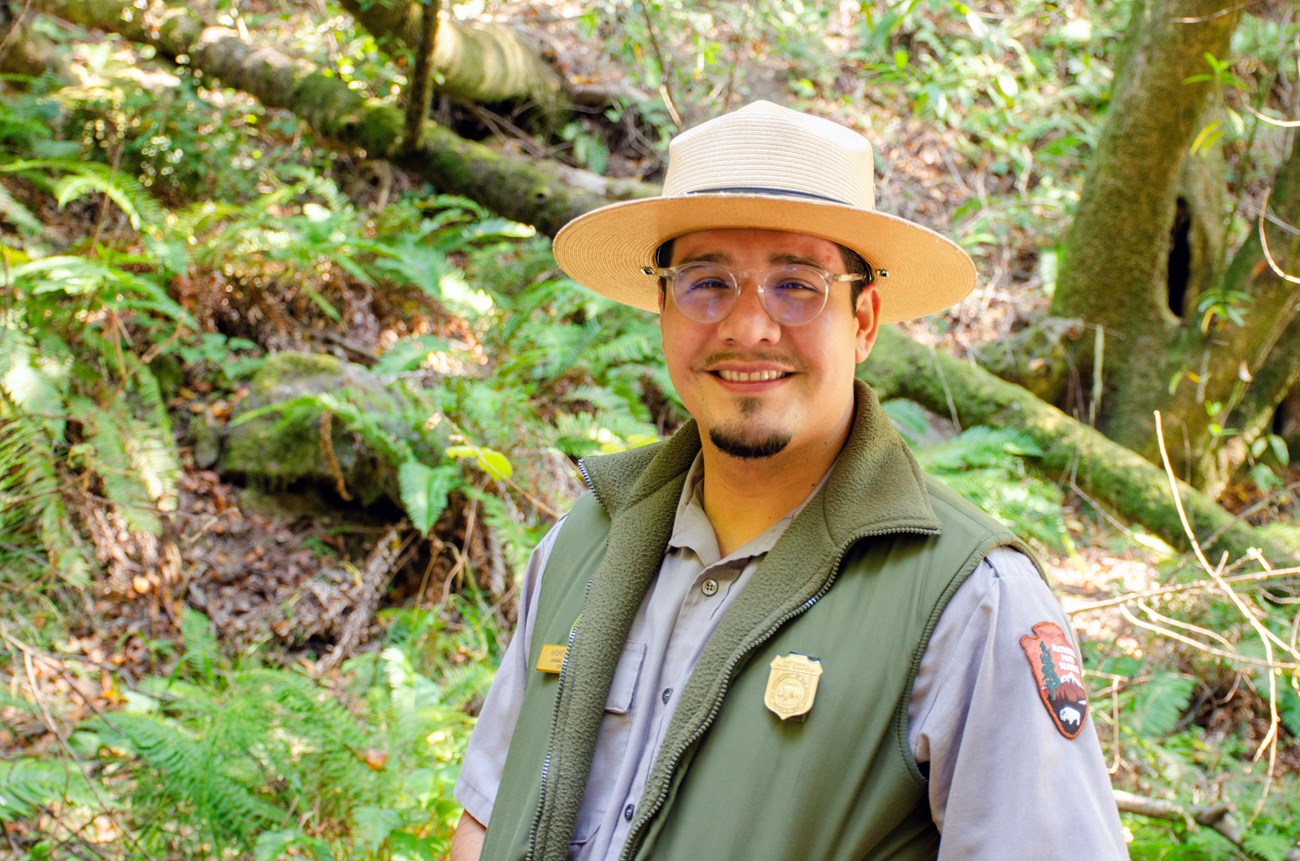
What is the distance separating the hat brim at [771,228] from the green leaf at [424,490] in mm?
2741

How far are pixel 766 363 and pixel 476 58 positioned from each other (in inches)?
284

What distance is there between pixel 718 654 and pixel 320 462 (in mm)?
4736

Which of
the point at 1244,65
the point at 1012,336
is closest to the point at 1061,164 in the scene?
the point at 1244,65

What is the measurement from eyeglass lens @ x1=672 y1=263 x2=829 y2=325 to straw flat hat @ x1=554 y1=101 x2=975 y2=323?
0.09 m

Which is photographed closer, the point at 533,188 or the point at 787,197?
the point at 787,197

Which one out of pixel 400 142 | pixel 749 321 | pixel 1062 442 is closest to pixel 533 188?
pixel 400 142

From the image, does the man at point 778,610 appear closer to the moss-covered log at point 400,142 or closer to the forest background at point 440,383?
the forest background at point 440,383

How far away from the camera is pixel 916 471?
6.06 ft

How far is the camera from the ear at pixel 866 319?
2.08 m

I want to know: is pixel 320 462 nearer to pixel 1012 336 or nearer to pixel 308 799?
pixel 308 799

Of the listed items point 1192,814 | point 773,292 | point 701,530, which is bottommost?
point 1192,814

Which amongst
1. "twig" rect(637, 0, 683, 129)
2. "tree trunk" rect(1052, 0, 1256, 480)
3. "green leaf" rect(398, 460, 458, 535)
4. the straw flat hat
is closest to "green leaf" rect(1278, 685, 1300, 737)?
"tree trunk" rect(1052, 0, 1256, 480)

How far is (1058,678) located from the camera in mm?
1478

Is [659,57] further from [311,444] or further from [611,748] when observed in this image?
[611,748]
